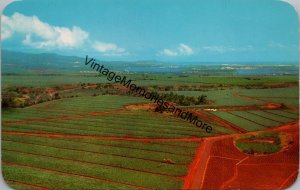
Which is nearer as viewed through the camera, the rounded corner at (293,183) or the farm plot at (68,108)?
the rounded corner at (293,183)

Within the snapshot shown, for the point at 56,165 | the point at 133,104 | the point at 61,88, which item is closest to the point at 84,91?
the point at 61,88

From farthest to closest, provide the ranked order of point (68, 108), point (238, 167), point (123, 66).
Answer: point (68, 108) → point (123, 66) → point (238, 167)

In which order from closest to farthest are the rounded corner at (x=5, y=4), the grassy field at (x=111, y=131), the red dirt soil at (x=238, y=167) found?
the red dirt soil at (x=238, y=167) → the grassy field at (x=111, y=131) → the rounded corner at (x=5, y=4)

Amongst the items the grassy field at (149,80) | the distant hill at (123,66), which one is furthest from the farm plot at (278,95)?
the distant hill at (123,66)

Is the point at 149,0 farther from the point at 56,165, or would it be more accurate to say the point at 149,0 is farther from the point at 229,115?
the point at 56,165

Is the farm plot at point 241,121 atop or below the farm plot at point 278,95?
below

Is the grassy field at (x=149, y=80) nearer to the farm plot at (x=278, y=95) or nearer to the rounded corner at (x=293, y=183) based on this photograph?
the farm plot at (x=278, y=95)

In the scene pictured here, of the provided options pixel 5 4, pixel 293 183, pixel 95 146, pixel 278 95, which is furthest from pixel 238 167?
pixel 5 4

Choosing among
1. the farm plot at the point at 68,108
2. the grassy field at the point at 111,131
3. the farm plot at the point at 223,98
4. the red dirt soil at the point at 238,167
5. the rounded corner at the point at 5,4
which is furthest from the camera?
the farm plot at the point at 68,108

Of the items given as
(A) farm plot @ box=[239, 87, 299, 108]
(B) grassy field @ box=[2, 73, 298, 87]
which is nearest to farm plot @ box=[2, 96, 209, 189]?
(B) grassy field @ box=[2, 73, 298, 87]

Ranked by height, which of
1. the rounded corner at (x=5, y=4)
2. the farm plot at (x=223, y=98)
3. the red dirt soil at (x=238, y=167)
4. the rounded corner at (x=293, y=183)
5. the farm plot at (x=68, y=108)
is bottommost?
the rounded corner at (x=293, y=183)

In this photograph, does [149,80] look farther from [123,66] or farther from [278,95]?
[278,95]
